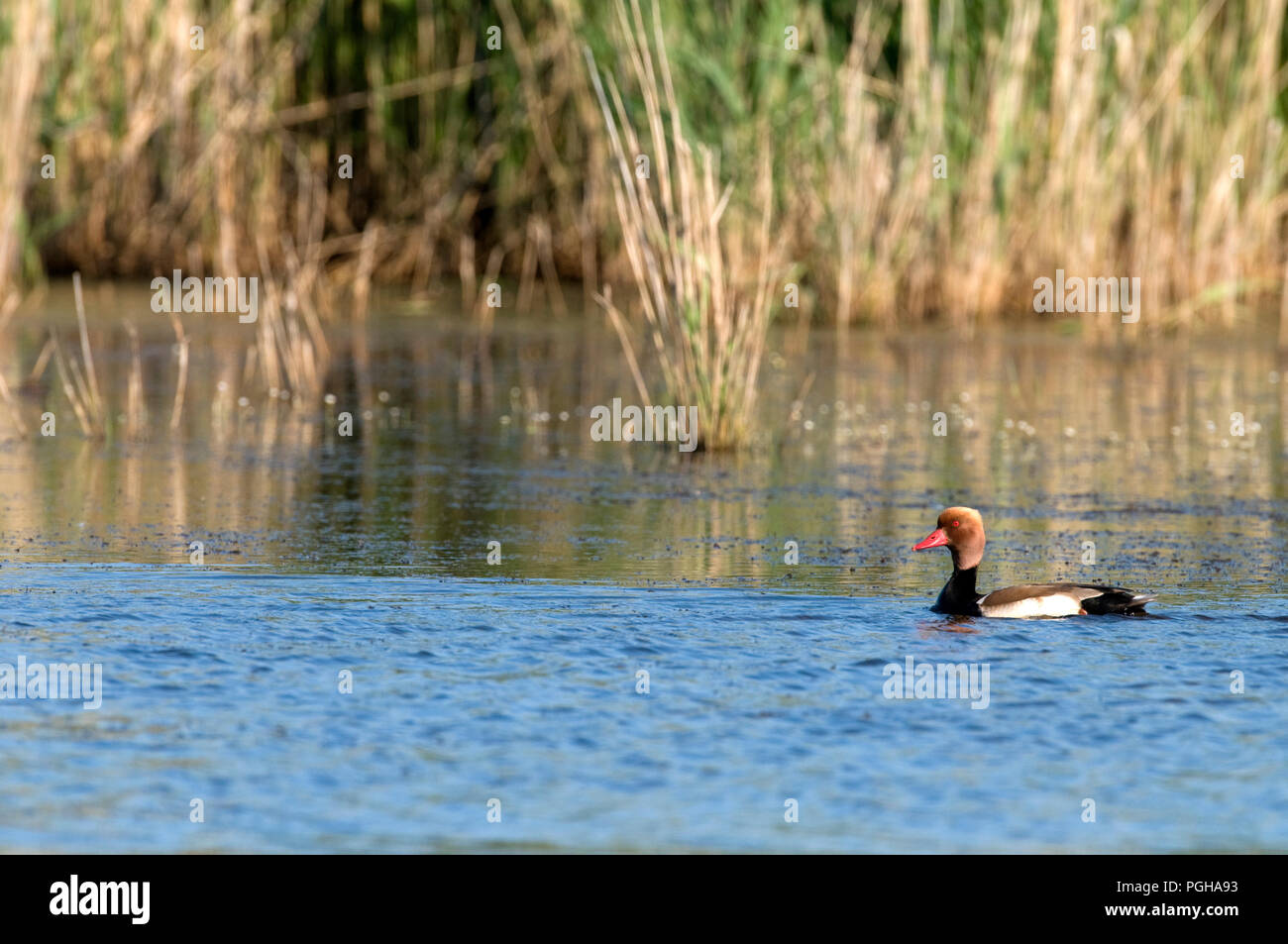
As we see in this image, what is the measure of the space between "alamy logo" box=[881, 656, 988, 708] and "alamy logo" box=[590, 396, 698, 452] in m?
4.17

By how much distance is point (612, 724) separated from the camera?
5.67 metres

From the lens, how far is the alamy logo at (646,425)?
10.4 m

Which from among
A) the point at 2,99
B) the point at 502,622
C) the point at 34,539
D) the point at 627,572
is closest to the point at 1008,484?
the point at 627,572

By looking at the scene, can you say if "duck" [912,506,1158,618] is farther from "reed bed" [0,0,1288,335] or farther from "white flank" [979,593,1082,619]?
"reed bed" [0,0,1288,335]

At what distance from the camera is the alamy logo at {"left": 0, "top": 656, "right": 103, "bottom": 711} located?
5855mm

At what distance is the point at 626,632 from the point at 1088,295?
919 centimetres

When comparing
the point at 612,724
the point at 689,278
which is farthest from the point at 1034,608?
the point at 689,278

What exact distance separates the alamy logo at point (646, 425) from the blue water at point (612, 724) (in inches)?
122
